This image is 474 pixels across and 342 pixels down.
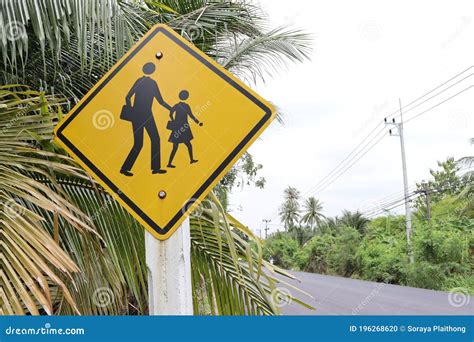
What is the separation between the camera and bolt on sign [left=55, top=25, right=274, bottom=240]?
1603mm

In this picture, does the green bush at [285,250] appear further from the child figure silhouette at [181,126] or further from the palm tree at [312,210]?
the child figure silhouette at [181,126]

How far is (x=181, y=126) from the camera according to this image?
1.62 m

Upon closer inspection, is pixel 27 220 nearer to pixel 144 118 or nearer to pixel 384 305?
pixel 144 118

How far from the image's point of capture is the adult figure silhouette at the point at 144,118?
1.61m

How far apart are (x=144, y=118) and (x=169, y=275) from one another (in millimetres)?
451

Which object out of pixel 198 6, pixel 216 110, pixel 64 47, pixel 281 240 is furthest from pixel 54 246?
pixel 281 240

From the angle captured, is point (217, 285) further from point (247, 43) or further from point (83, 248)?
point (247, 43)

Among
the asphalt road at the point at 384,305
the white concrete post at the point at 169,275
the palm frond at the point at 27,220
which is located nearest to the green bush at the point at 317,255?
the asphalt road at the point at 384,305

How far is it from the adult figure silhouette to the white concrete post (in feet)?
0.65

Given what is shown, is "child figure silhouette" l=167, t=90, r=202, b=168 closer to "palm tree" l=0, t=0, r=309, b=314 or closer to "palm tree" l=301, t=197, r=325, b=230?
"palm tree" l=0, t=0, r=309, b=314

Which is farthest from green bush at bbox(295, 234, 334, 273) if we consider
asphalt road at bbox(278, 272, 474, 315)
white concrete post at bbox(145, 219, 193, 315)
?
white concrete post at bbox(145, 219, 193, 315)

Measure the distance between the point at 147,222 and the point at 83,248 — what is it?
31.8 inches

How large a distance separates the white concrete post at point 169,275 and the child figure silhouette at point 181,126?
0.67 feet

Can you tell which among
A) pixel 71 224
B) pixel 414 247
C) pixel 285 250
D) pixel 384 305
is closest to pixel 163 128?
pixel 71 224
